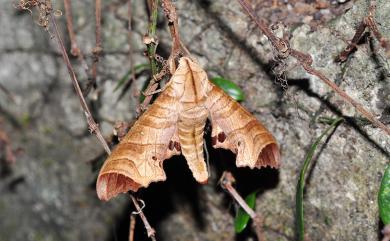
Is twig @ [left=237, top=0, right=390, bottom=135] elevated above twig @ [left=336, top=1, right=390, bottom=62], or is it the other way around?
twig @ [left=336, top=1, right=390, bottom=62]

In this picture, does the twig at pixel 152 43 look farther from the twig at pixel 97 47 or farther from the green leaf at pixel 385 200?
the green leaf at pixel 385 200

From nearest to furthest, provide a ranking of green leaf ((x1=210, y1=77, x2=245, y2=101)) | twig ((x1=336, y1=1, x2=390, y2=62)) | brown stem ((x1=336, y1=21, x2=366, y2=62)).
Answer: twig ((x1=336, y1=1, x2=390, y2=62)), brown stem ((x1=336, y1=21, x2=366, y2=62)), green leaf ((x1=210, y1=77, x2=245, y2=101))

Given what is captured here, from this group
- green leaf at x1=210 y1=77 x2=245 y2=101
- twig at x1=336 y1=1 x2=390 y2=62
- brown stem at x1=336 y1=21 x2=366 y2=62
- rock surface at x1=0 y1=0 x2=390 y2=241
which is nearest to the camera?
twig at x1=336 y1=1 x2=390 y2=62

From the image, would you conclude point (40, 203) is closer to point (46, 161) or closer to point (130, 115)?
point (46, 161)

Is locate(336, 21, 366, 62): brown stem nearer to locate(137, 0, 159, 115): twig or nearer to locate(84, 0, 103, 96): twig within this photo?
locate(137, 0, 159, 115): twig

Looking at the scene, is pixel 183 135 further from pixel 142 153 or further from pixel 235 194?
pixel 235 194

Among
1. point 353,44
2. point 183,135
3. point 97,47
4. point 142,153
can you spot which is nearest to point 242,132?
point 183,135

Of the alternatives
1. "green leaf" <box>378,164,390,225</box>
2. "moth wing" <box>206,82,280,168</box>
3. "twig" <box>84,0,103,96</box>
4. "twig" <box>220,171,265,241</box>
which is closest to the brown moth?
"moth wing" <box>206,82,280,168</box>

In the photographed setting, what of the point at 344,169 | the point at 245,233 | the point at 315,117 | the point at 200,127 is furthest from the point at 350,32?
the point at 245,233
